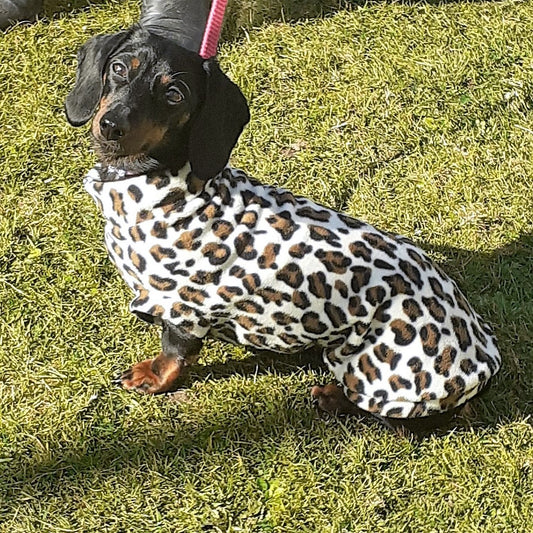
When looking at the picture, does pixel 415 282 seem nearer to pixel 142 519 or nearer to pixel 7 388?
pixel 142 519

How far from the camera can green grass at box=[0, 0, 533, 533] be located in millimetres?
3111

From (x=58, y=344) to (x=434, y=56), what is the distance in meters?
2.62

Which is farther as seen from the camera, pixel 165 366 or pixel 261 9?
pixel 261 9

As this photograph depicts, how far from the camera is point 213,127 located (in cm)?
266

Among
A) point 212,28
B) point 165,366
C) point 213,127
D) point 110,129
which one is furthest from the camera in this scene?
point 165,366

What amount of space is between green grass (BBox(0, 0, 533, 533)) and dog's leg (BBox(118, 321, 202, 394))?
0.06 metres

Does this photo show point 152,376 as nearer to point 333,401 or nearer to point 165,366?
point 165,366

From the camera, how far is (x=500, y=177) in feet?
13.9

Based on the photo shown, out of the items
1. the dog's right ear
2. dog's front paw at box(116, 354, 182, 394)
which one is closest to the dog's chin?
the dog's right ear

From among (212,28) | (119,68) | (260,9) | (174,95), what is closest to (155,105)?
(174,95)

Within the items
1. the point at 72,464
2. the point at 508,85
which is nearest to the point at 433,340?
the point at 72,464

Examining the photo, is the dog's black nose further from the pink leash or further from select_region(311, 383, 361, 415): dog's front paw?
select_region(311, 383, 361, 415): dog's front paw

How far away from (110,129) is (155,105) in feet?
0.51

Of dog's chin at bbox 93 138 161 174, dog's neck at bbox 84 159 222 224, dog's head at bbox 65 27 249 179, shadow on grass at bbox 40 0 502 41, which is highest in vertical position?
dog's head at bbox 65 27 249 179
